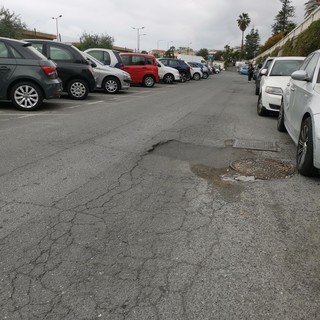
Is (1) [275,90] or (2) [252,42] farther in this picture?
(2) [252,42]

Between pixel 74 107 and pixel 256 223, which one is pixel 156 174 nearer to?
pixel 256 223

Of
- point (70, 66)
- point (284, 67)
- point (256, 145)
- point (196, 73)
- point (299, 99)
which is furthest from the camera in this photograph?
point (196, 73)

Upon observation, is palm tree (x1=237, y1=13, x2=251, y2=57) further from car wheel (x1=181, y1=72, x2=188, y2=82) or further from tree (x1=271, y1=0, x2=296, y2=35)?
car wheel (x1=181, y1=72, x2=188, y2=82)

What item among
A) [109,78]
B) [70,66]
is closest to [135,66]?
[109,78]

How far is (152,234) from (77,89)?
9.68 meters

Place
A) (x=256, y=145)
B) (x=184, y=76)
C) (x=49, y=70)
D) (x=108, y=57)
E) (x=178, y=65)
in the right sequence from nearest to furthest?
(x=256, y=145) < (x=49, y=70) < (x=108, y=57) < (x=178, y=65) < (x=184, y=76)

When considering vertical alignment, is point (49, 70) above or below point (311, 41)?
below

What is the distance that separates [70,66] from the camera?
1147 centimetres

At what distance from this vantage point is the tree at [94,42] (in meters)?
50.8

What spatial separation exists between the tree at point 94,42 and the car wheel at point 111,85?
38196mm

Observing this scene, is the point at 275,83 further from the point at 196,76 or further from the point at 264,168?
the point at 196,76

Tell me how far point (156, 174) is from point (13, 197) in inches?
68.2

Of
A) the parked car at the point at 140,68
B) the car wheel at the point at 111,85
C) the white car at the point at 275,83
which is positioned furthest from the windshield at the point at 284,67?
the parked car at the point at 140,68

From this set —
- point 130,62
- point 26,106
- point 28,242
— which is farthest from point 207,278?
point 130,62
